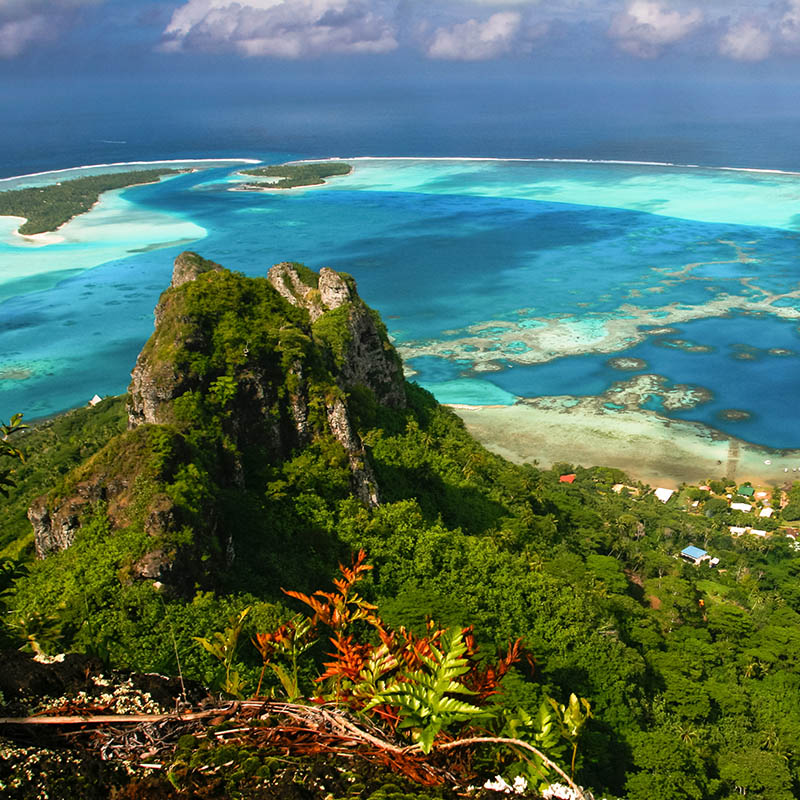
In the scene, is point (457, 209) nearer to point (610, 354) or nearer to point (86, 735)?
point (610, 354)

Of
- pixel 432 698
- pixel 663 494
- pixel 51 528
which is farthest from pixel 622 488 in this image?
pixel 432 698

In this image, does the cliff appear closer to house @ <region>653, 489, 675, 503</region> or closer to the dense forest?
the dense forest

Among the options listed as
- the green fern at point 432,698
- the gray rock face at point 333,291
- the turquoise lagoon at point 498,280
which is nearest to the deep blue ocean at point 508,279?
the turquoise lagoon at point 498,280

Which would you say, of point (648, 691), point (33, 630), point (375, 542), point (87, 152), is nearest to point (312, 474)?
point (375, 542)

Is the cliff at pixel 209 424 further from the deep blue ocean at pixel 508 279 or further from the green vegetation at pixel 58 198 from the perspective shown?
the green vegetation at pixel 58 198

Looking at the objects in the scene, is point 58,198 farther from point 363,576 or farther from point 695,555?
point 363,576

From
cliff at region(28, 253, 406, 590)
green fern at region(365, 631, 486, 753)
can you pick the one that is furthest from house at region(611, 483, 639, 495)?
green fern at region(365, 631, 486, 753)
